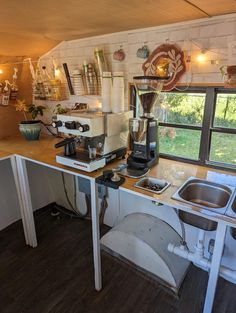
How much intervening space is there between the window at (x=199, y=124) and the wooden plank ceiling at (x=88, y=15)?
529mm

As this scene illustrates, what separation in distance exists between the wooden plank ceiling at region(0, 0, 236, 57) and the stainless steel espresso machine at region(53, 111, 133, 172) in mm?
629

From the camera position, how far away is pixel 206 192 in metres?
1.53

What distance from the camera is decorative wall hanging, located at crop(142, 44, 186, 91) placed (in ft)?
5.41

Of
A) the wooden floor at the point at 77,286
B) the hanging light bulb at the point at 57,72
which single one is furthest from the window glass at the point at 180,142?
the hanging light bulb at the point at 57,72

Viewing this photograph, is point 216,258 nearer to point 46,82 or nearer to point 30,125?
point 30,125

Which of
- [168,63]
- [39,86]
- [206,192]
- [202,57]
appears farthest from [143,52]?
[39,86]

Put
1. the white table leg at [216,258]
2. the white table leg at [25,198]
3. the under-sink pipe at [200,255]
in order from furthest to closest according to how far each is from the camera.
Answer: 1. the white table leg at [25,198]
2. the under-sink pipe at [200,255]
3. the white table leg at [216,258]

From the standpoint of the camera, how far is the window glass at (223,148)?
171 cm

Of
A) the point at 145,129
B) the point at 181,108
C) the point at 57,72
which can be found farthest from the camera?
the point at 57,72

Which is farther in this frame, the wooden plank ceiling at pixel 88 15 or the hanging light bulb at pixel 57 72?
the hanging light bulb at pixel 57 72

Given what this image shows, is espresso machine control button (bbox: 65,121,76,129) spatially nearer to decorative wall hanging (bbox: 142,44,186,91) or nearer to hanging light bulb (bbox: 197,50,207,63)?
decorative wall hanging (bbox: 142,44,186,91)

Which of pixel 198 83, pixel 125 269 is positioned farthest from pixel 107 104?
pixel 125 269

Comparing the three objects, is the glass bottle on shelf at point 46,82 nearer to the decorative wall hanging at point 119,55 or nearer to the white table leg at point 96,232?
the decorative wall hanging at point 119,55

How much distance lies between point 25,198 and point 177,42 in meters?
1.84
